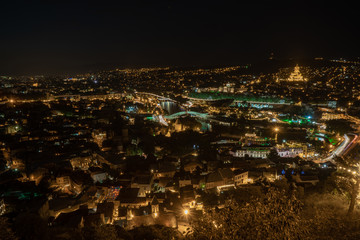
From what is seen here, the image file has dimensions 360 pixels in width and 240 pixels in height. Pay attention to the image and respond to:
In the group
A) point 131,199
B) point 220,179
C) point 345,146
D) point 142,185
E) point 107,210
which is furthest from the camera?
point 345,146

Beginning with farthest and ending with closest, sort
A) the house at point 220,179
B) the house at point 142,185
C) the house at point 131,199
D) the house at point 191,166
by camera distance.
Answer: the house at point 191,166, the house at point 220,179, the house at point 142,185, the house at point 131,199

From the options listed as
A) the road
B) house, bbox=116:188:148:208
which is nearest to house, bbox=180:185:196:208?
house, bbox=116:188:148:208

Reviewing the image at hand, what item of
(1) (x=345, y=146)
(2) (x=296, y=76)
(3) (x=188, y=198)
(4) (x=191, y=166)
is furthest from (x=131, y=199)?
(2) (x=296, y=76)

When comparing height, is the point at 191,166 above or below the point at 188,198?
below

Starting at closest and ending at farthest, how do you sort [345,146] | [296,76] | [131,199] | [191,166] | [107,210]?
[107,210]
[131,199]
[191,166]
[345,146]
[296,76]

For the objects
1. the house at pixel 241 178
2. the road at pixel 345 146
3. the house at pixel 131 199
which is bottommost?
the road at pixel 345 146

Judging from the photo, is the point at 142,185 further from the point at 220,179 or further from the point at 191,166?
the point at 220,179

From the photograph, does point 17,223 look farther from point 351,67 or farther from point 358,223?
point 351,67

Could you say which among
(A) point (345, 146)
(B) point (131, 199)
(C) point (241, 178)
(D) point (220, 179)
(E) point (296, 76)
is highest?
(B) point (131, 199)

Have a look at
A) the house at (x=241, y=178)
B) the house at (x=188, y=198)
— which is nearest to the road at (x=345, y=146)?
the house at (x=241, y=178)

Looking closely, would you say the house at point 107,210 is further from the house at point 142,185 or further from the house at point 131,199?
the house at point 142,185

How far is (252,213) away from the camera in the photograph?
2.86 metres

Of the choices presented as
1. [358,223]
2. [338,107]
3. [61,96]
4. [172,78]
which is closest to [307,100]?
[338,107]

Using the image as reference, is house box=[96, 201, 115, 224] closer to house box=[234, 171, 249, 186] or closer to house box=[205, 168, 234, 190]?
house box=[205, 168, 234, 190]
